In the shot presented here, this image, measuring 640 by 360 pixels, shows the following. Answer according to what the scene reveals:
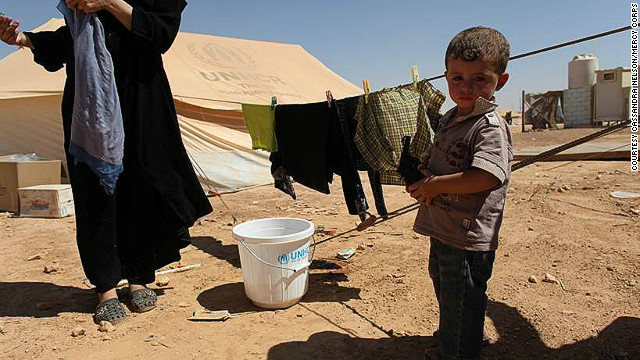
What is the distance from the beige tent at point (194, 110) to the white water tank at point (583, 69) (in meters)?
17.1

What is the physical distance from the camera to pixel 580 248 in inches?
137

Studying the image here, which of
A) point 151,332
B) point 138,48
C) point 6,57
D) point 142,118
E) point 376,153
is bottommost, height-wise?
point 151,332

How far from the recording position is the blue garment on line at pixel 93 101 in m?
2.54

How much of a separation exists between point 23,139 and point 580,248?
28.5 feet

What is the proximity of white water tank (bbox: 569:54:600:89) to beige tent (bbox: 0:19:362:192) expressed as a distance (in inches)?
674

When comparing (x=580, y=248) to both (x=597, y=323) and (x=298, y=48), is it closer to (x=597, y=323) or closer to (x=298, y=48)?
(x=597, y=323)

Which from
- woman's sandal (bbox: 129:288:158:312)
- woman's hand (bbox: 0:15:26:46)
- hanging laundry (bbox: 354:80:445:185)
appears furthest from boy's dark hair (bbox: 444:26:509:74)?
woman's hand (bbox: 0:15:26:46)

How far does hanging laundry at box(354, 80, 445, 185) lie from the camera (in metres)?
2.97

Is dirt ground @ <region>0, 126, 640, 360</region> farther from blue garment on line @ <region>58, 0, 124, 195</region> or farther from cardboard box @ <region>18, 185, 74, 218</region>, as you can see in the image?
cardboard box @ <region>18, 185, 74, 218</region>

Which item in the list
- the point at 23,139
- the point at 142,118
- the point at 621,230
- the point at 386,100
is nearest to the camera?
the point at 142,118

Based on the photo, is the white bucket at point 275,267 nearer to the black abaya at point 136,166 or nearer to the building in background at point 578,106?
the black abaya at point 136,166

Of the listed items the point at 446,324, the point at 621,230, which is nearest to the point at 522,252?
the point at 621,230

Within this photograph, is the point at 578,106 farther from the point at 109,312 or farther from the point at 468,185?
the point at 109,312

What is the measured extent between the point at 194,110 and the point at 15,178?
2.99m
